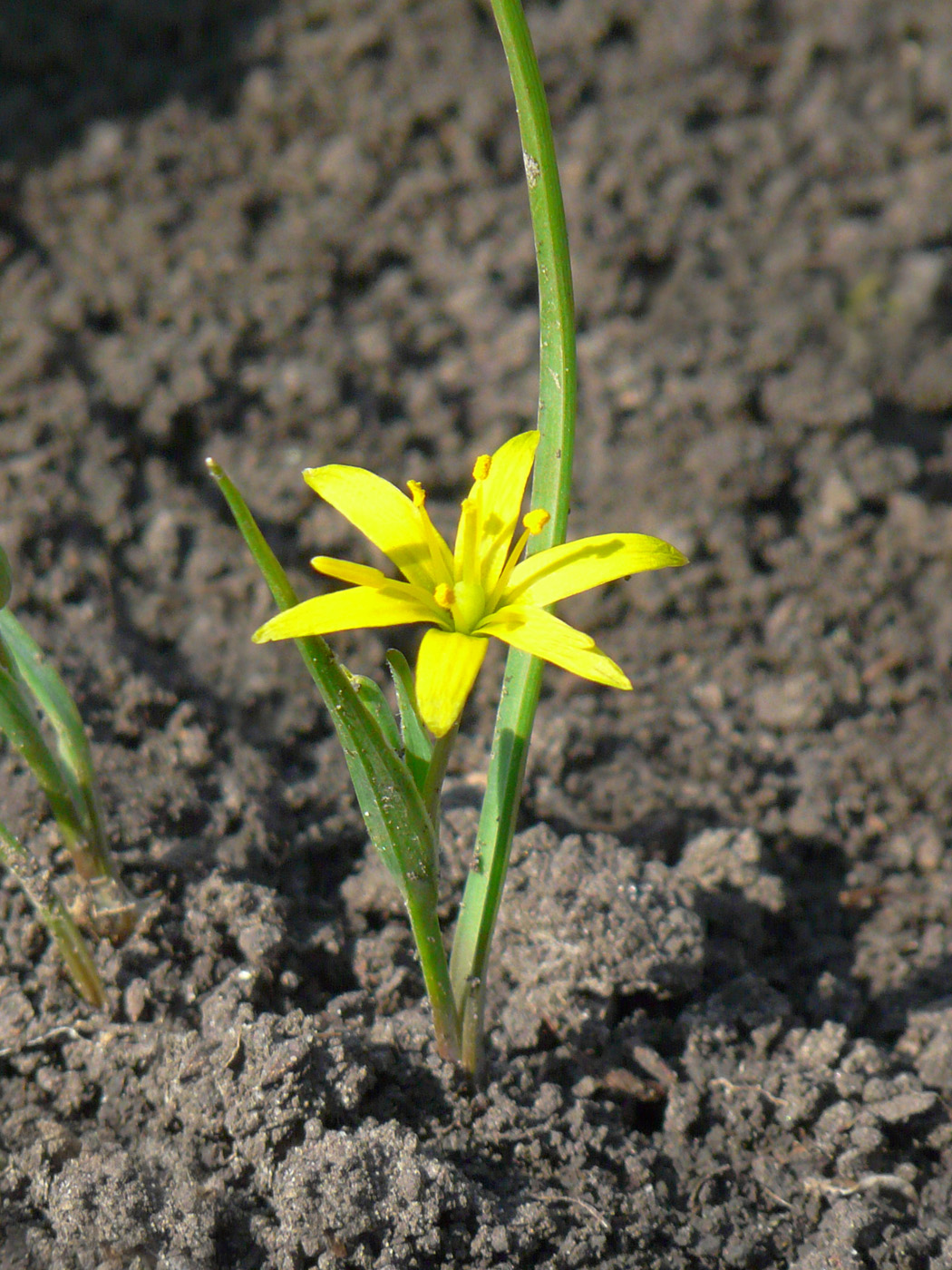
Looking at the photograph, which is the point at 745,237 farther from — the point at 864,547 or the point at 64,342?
the point at 64,342

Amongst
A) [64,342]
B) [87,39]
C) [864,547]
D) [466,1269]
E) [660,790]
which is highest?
[87,39]

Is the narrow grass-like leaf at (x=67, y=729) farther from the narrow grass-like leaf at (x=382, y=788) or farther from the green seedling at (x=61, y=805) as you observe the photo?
the narrow grass-like leaf at (x=382, y=788)

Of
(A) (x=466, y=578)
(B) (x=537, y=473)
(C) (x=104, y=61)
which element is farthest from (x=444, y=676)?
(C) (x=104, y=61)

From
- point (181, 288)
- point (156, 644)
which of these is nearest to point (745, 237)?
point (181, 288)

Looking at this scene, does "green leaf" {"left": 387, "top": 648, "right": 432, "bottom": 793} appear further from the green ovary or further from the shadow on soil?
the shadow on soil

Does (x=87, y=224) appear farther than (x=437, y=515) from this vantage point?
Yes

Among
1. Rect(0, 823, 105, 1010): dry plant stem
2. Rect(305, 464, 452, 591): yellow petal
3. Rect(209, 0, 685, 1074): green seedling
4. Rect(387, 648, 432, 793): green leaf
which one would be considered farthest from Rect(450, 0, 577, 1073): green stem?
A: Rect(0, 823, 105, 1010): dry plant stem

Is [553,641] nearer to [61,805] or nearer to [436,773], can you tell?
[436,773]
